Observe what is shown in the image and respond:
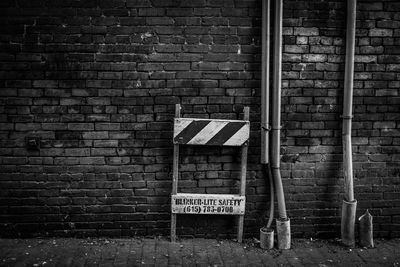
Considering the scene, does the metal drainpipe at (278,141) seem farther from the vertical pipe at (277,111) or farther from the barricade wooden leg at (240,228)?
the barricade wooden leg at (240,228)

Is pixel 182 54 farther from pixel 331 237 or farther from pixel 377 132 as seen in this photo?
pixel 331 237

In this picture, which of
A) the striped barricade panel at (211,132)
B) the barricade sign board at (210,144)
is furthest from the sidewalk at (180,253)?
the striped barricade panel at (211,132)

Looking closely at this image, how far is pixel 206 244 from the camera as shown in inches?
176

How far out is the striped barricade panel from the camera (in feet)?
14.1

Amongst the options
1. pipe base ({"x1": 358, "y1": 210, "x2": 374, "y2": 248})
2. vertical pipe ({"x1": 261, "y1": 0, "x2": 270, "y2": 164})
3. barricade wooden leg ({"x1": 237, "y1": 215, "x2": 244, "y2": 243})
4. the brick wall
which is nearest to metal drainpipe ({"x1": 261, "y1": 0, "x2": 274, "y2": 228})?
vertical pipe ({"x1": 261, "y1": 0, "x2": 270, "y2": 164})

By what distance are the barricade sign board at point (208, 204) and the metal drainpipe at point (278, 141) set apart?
0.42 m

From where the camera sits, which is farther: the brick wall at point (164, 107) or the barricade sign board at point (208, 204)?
the barricade sign board at point (208, 204)

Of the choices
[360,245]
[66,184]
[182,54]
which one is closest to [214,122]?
[182,54]

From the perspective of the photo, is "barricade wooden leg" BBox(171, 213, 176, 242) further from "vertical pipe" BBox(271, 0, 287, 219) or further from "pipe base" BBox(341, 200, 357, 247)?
"pipe base" BBox(341, 200, 357, 247)

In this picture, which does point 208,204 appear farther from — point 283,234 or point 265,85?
point 265,85

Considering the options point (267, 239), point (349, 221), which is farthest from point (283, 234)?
point (349, 221)

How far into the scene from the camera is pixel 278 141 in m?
4.39

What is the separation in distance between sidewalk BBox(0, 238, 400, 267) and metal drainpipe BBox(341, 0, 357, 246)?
225 mm

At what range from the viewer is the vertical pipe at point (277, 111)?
4277 millimetres
